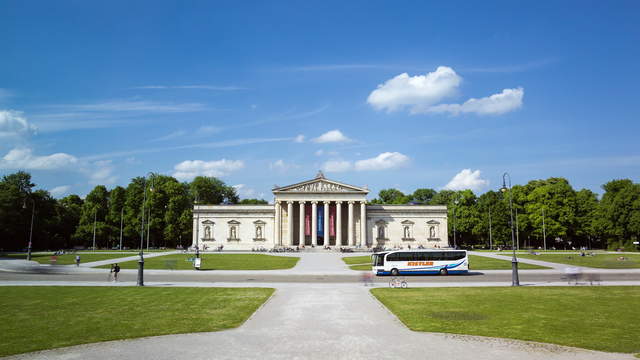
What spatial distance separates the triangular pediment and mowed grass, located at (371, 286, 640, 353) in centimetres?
6707

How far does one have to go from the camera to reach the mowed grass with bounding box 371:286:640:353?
48.9ft

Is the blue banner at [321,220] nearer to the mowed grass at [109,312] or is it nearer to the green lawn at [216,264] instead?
the green lawn at [216,264]

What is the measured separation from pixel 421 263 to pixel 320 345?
2844 cm

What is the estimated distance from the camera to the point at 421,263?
40.5 metres

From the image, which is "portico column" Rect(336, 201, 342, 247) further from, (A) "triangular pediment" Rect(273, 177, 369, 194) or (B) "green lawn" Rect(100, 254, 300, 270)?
(B) "green lawn" Rect(100, 254, 300, 270)

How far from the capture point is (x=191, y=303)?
2230 cm

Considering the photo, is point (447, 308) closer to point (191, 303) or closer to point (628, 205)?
point (191, 303)

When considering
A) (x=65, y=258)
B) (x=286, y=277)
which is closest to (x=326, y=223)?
A: (x=65, y=258)

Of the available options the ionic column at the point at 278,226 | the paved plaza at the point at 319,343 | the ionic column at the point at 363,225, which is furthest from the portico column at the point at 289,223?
the paved plaza at the point at 319,343

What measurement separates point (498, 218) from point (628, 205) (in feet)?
79.5

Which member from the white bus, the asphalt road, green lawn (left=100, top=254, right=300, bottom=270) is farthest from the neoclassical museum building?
the asphalt road

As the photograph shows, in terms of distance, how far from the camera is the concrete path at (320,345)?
1262cm

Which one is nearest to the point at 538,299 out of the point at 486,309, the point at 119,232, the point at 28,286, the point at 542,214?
the point at 486,309

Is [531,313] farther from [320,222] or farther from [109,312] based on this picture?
[320,222]
